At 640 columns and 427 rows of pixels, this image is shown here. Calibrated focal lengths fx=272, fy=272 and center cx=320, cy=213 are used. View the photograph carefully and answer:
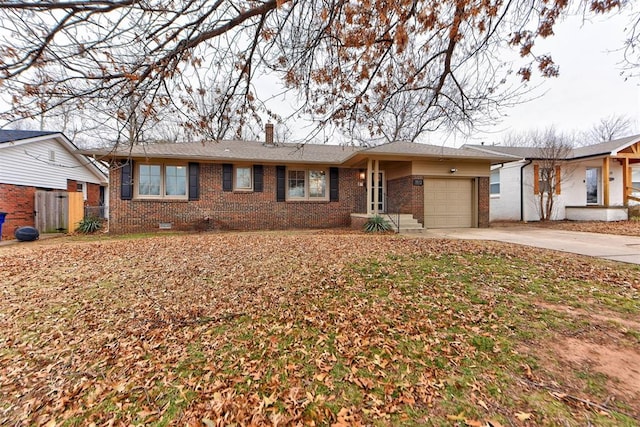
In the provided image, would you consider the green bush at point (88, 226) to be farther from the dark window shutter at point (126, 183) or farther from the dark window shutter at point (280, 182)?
the dark window shutter at point (280, 182)

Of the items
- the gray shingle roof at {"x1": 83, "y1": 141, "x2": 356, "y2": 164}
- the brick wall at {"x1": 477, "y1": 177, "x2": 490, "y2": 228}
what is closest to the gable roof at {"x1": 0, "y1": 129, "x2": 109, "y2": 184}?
the gray shingle roof at {"x1": 83, "y1": 141, "x2": 356, "y2": 164}

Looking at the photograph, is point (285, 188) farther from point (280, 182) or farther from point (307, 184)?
point (307, 184)

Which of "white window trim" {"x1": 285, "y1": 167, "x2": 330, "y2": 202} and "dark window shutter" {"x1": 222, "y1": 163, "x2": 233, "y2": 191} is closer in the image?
"dark window shutter" {"x1": 222, "y1": 163, "x2": 233, "y2": 191}

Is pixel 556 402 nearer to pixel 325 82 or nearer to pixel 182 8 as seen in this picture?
pixel 325 82

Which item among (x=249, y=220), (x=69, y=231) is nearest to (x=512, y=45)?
(x=249, y=220)

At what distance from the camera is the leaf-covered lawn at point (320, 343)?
1844 mm

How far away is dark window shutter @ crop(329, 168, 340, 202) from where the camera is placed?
12.2 m

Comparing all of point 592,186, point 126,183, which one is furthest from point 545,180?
point 126,183

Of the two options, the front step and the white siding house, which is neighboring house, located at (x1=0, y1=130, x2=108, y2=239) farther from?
the front step

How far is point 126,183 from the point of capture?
34.3 feet

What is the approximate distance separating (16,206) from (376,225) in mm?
14081

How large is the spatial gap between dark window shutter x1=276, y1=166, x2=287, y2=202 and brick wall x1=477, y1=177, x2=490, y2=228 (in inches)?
327

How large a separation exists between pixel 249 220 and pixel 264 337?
9.22 m

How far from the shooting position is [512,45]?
163 inches
